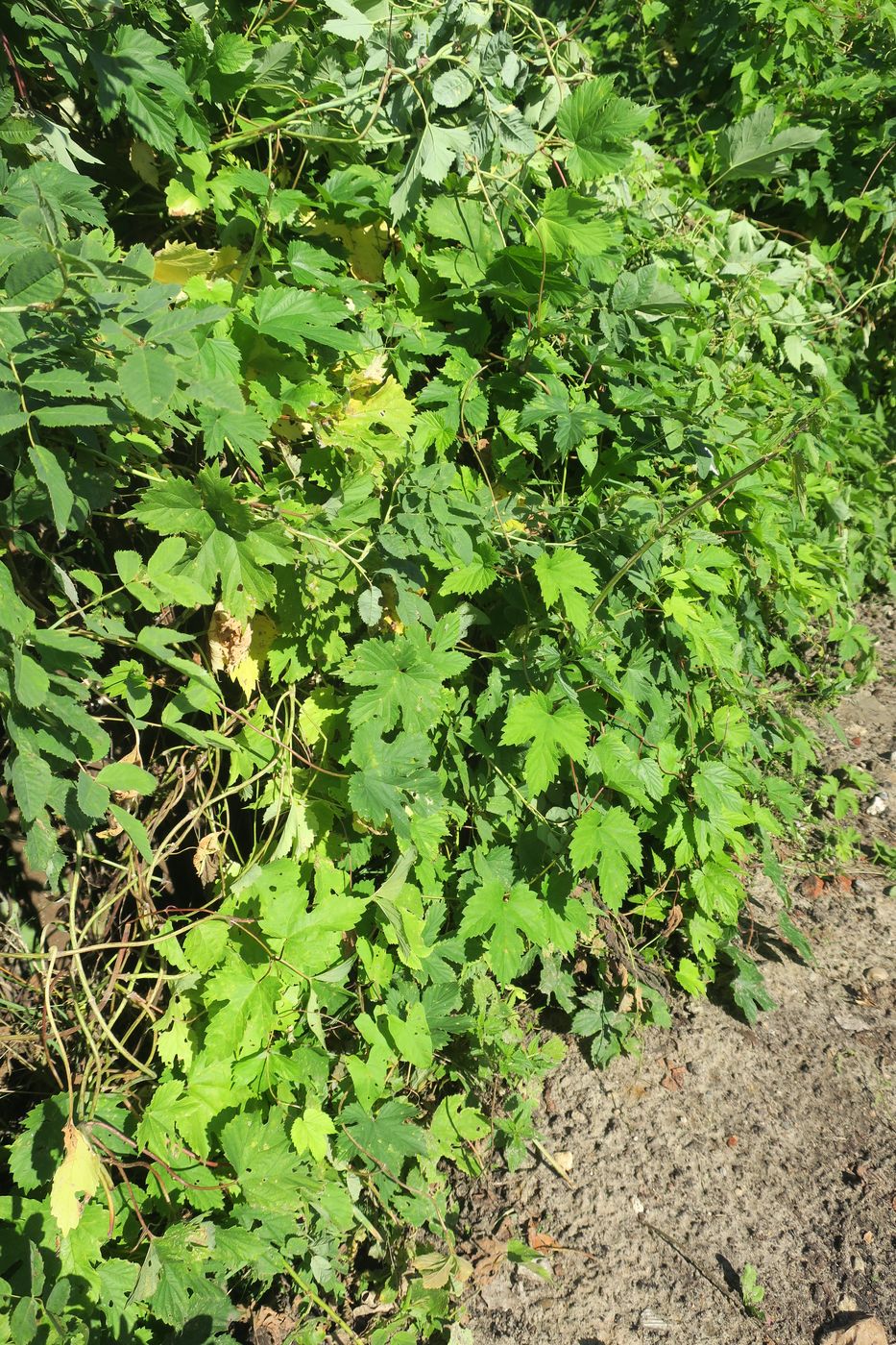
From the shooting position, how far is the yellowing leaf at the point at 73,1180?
4.88 feet

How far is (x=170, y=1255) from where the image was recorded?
1.63 m

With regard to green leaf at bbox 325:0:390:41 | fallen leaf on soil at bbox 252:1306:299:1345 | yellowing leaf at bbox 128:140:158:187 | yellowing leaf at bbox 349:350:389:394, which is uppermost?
green leaf at bbox 325:0:390:41

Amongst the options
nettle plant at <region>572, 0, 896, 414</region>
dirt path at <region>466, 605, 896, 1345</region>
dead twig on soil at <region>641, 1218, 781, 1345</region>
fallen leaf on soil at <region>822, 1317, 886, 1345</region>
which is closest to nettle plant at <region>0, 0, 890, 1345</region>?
→ dirt path at <region>466, 605, 896, 1345</region>

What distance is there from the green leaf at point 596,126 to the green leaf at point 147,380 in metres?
1.29

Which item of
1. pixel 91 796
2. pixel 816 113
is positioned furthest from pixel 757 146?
pixel 91 796

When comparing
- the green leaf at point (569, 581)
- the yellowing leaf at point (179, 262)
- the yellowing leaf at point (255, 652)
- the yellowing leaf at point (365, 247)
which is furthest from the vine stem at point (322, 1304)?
the yellowing leaf at point (365, 247)

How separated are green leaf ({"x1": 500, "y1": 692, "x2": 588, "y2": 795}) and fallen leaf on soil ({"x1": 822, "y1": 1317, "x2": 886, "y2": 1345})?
1.39 meters

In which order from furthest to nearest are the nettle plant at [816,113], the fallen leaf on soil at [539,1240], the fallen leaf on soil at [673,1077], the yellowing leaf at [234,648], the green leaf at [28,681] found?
the nettle plant at [816,113] → the fallen leaf on soil at [673,1077] → the fallen leaf on soil at [539,1240] → the yellowing leaf at [234,648] → the green leaf at [28,681]

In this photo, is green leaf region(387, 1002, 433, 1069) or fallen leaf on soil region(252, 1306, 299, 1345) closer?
fallen leaf on soil region(252, 1306, 299, 1345)

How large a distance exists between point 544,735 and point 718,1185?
1278 mm

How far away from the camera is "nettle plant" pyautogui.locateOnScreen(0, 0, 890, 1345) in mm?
1580

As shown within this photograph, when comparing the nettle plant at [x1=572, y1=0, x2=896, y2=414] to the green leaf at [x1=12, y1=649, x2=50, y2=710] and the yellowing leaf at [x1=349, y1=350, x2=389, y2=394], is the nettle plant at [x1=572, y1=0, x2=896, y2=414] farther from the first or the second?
the green leaf at [x1=12, y1=649, x2=50, y2=710]

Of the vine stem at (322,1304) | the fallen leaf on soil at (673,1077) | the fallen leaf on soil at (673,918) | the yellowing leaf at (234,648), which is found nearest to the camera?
the vine stem at (322,1304)

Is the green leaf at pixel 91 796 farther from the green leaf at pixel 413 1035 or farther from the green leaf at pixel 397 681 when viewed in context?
the green leaf at pixel 413 1035
